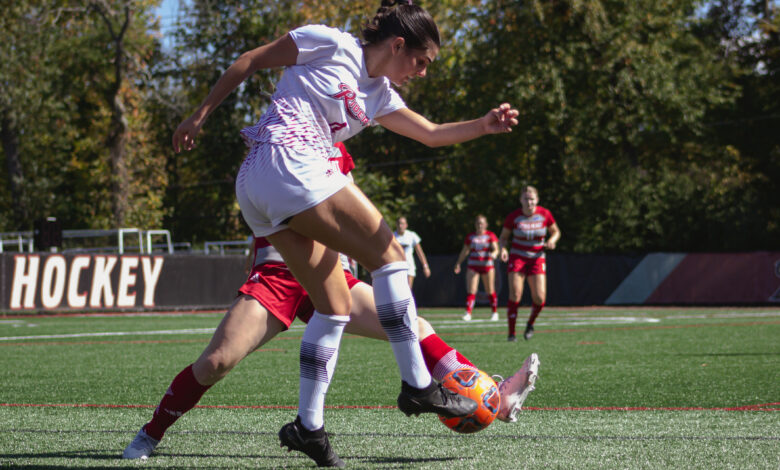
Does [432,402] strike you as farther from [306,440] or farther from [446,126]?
[446,126]

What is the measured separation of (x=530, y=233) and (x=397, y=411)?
7.86 meters

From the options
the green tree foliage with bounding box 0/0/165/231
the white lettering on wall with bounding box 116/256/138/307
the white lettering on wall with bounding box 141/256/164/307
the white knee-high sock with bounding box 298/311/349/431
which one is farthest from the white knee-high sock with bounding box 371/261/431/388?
the green tree foliage with bounding box 0/0/165/231

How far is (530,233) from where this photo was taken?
13633 millimetres

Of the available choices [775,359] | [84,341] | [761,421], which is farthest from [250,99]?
[761,421]

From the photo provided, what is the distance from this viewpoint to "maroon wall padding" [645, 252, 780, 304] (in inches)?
1075

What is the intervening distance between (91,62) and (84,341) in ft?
112

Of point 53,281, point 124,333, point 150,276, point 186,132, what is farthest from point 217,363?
point 150,276

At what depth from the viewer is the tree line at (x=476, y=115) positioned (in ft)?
107

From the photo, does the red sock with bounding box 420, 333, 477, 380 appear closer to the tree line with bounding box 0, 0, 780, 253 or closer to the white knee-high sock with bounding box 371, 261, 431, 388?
the white knee-high sock with bounding box 371, 261, 431, 388

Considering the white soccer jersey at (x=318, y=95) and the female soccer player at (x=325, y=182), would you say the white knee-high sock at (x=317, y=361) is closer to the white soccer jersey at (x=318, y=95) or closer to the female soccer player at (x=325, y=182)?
the female soccer player at (x=325, y=182)

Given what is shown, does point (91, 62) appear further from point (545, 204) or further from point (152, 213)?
point (545, 204)

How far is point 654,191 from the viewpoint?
32781mm

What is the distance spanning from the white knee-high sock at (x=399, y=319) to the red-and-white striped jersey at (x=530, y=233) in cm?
991

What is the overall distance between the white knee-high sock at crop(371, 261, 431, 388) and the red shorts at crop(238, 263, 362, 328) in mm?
680
